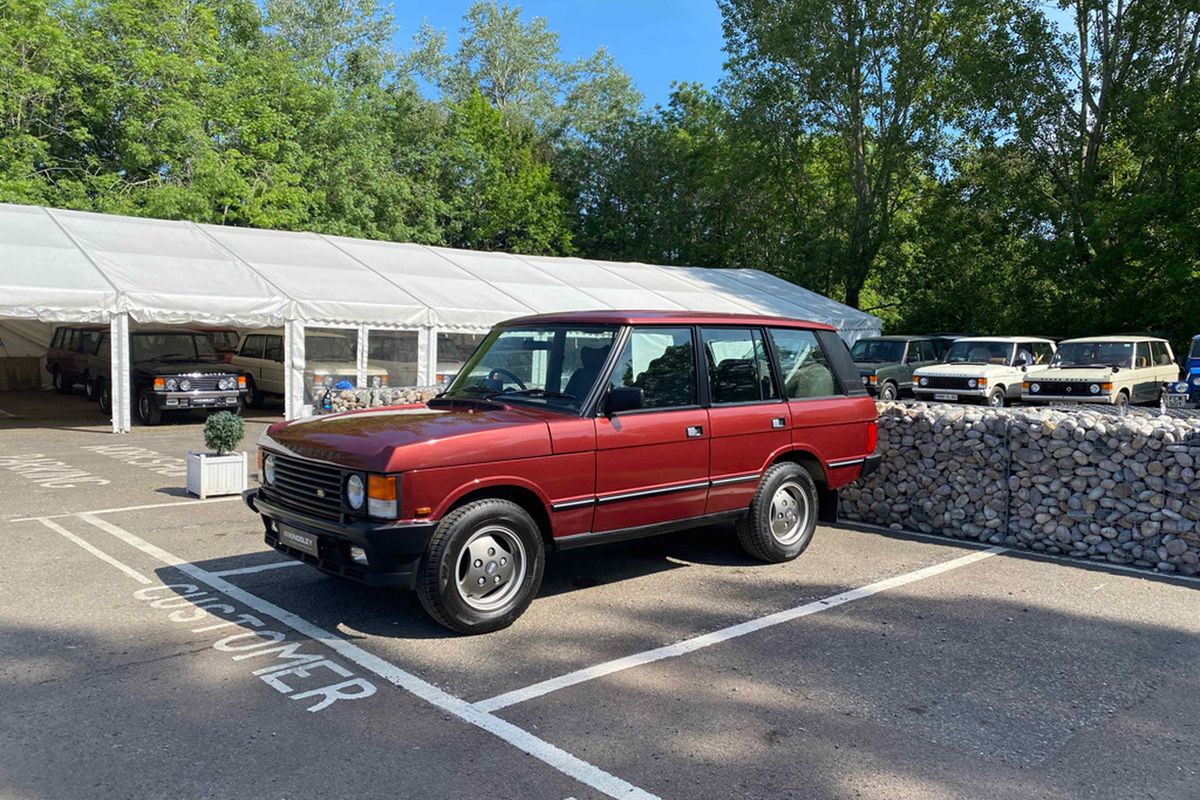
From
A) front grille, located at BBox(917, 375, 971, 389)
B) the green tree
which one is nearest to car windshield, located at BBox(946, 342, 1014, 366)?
front grille, located at BBox(917, 375, 971, 389)

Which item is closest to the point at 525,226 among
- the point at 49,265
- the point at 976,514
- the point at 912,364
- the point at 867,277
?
the point at 867,277

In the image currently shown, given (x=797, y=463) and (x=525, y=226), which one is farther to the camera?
(x=525, y=226)

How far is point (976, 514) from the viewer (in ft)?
25.7

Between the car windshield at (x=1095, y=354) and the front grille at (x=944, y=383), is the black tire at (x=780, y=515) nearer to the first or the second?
the front grille at (x=944, y=383)

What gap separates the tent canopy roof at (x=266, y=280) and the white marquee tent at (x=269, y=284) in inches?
1.0

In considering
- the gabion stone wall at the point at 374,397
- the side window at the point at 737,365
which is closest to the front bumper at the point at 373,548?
the side window at the point at 737,365

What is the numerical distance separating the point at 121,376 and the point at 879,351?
17430mm

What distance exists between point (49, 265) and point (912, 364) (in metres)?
19.1

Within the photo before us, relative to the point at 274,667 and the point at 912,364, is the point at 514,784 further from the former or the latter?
the point at 912,364

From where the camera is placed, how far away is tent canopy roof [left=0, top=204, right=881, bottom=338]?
14.6 metres

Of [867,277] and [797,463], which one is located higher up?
[867,277]

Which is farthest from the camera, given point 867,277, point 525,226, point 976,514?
point 525,226

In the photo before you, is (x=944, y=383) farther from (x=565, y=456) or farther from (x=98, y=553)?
(x=98, y=553)

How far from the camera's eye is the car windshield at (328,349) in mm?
17297
